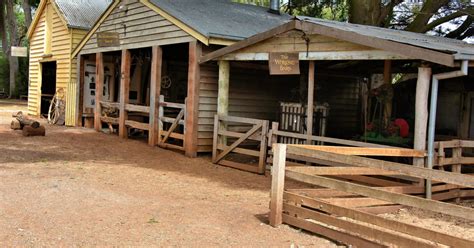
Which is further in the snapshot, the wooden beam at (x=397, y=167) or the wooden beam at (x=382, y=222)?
the wooden beam at (x=397, y=167)

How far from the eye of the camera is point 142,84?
18188mm

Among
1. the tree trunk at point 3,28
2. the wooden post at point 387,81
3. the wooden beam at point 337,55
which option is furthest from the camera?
the tree trunk at point 3,28

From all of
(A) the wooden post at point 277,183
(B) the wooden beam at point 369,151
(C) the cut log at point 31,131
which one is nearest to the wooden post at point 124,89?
(C) the cut log at point 31,131

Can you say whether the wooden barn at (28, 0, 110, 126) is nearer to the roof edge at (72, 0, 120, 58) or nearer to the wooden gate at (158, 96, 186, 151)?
the roof edge at (72, 0, 120, 58)

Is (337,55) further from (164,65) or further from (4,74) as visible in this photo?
(4,74)

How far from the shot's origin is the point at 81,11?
68.4 feet

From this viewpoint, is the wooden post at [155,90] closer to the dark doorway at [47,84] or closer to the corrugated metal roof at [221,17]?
the corrugated metal roof at [221,17]

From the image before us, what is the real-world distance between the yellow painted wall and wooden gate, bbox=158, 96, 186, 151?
5858 mm

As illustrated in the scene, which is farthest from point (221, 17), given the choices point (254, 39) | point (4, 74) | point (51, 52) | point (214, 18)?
point (4, 74)

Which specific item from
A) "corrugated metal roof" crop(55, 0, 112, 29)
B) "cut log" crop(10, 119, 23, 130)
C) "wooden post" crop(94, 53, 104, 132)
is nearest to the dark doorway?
"corrugated metal roof" crop(55, 0, 112, 29)

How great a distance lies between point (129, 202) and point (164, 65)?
9.60 meters

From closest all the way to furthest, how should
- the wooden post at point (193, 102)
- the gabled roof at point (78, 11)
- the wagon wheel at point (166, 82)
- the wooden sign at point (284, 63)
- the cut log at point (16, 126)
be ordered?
the wooden sign at point (284, 63), the wooden post at point (193, 102), the wagon wheel at point (166, 82), the cut log at point (16, 126), the gabled roof at point (78, 11)

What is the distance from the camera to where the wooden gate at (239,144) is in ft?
33.5

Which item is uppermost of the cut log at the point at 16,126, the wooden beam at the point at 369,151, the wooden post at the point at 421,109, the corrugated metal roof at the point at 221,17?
the corrugated metal roof at the point at 221,17
